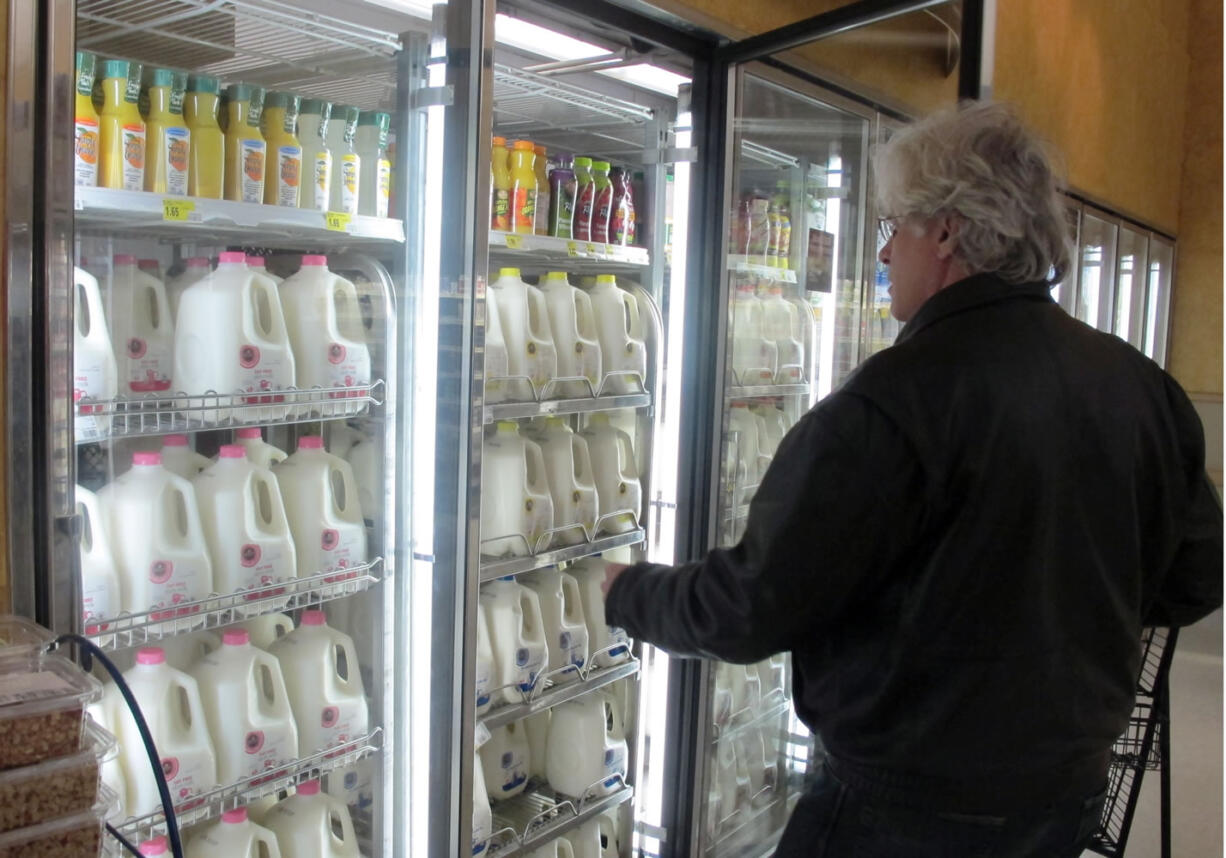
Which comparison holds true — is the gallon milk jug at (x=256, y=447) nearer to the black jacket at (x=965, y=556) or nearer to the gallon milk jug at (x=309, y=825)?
the gallon milk jug at (x=309, y=825)

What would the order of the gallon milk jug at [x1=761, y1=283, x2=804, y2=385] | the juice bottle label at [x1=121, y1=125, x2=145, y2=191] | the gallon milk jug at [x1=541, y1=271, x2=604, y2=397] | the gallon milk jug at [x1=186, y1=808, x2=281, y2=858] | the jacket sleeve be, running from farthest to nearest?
the gallon milk jug at [x1=761, y1=283, x2=804, y2=385]
the gallon milk jug at [x1=541, y1=271, x2=604, y2=397]
the gallon milk jug at [x1=186, y1=808, x2=281, y2=858]
the juice bottle label at [x1=121, y1=125, x2=145, y2=191]
the jacket sleeve

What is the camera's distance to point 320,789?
2.12 m

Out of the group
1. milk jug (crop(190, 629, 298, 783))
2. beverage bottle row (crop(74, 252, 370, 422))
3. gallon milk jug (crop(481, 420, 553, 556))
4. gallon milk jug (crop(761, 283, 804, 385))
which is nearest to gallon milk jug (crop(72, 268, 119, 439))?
beverage bottle row (crop(74, 252, 370, 422))

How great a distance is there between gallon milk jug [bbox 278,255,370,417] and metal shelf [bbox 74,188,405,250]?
0.09m

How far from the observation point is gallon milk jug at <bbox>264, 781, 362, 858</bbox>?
199 cm

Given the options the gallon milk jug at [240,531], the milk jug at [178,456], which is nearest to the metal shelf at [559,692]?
the gallon milk jug at [240,531]

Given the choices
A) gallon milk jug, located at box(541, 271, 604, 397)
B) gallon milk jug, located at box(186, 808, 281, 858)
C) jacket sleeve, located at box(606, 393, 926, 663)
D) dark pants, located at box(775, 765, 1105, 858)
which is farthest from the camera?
gallon milk jug, located at box(541, 271, 604, 397)

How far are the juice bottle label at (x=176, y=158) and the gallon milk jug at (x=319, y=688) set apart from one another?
2.95ft

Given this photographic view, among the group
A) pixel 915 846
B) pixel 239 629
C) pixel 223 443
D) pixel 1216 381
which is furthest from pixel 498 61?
pixel 1216 381

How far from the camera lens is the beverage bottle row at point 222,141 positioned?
1.63m

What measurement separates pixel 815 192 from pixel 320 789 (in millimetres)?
2126

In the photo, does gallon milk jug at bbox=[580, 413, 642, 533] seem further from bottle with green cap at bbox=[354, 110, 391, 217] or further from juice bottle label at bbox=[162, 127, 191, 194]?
juice bottle label at bbox=[162, 127, 191, 194]

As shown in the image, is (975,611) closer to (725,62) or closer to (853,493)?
(853,493)

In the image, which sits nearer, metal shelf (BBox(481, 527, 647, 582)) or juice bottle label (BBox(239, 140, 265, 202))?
juice bottle label (BBox(239, 140, 265, 202))
